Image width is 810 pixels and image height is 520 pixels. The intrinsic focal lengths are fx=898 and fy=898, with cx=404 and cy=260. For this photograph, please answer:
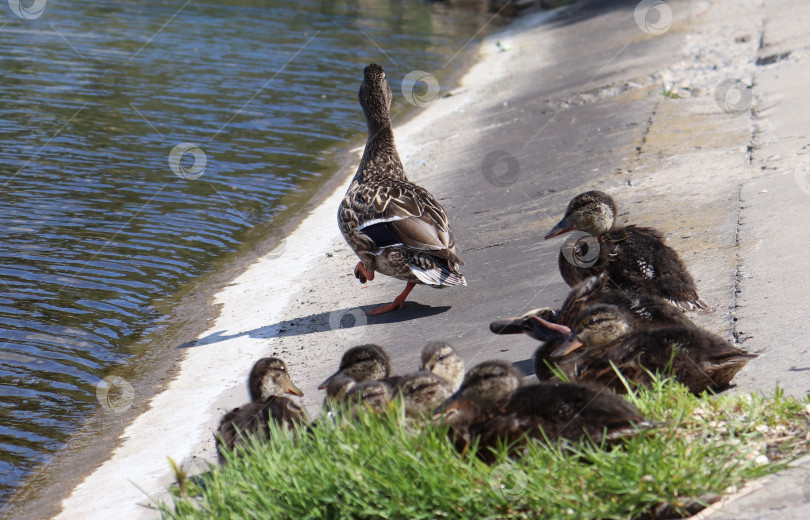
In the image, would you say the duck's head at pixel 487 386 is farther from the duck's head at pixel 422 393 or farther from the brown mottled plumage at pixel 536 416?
the duck's head at pixel 422 393

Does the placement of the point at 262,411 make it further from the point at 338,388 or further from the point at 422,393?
the point at 422,393

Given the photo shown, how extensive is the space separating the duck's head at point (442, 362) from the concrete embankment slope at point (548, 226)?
2.39ft

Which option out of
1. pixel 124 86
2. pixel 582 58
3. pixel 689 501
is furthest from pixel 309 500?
pixel 582 58

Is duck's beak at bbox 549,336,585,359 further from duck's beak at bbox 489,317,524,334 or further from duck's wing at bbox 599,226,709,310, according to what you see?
duck's wing at bbox 599,226,709,310

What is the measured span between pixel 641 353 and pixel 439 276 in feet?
8.80

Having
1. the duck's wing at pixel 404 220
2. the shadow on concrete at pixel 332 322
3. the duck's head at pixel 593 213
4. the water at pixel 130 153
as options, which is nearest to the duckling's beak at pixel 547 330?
the duck's head at pixel 593 213

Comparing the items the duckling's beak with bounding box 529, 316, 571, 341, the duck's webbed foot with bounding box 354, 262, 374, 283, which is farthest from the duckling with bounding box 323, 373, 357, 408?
the duck's webbed foot with bounding box 354, 262, 374, 283

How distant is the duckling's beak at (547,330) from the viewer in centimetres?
506

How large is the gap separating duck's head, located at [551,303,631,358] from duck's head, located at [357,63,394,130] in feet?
14.7

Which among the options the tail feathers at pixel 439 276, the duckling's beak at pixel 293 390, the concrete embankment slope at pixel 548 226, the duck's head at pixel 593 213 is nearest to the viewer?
the duckling's beak at pixel 293 390

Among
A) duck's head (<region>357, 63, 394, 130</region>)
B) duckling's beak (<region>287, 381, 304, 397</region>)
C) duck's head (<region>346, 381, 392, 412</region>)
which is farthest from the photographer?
duck's head (<region>357, 63, 394, 130</region>)

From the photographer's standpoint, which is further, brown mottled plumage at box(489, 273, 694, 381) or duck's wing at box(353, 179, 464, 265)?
duck's wing at box(353, 179, 464, 265)

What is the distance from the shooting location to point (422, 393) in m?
4.63

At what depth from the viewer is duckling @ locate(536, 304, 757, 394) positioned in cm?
461
